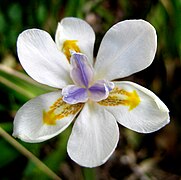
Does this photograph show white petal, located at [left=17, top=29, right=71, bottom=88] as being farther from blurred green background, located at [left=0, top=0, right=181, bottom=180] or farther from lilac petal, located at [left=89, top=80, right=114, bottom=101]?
blurred green background, located at [left=0, top=0, right=181, bottom=180]

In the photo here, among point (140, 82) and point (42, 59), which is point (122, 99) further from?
point (140, 82)

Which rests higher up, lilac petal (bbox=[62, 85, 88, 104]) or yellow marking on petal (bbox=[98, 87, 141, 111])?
lilac petal (bbox=[62, 85, 88, 104])

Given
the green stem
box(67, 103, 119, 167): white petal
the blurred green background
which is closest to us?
box(67, 103, 119, 167): white petal

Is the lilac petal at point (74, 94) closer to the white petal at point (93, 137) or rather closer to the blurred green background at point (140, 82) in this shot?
the white petal at point (93, 137)

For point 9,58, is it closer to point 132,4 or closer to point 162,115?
point 132,4

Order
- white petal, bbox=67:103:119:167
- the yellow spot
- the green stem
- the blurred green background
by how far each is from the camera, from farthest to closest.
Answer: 1. the blurred green background
2. the green stem
3. the yellow spot
4. white petal, bbox=67:103:119:167

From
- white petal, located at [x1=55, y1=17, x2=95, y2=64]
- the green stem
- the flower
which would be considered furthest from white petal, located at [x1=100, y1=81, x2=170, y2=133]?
the green stem

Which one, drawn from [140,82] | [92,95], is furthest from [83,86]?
[140,82]
